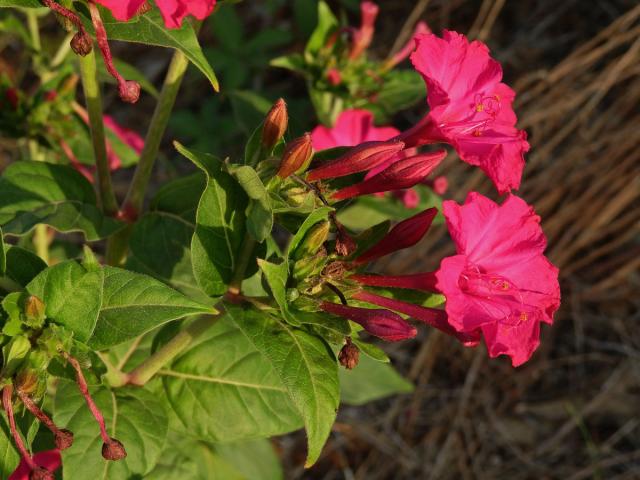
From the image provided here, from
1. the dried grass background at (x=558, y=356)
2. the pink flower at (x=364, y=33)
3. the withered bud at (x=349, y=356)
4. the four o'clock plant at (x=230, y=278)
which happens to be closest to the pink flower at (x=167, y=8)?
the four o'clock plant at (x=230, y=278)

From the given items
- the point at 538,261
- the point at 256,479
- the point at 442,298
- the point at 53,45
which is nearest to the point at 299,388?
the point at 442,298

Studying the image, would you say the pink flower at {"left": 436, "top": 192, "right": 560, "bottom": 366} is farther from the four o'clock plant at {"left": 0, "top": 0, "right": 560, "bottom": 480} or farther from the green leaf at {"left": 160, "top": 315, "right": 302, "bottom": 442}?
the green leaf at {"left": 160, "top": 315, "right": 302, "bottom": 442}

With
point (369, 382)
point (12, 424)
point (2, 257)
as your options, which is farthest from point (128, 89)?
point (369, 382)

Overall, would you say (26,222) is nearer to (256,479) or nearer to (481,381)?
(256,479)

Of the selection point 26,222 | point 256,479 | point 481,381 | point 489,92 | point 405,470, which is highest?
point 489,92

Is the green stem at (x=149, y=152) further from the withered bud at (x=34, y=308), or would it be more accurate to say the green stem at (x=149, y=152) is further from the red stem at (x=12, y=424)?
the red stem at (x=12, y=424)

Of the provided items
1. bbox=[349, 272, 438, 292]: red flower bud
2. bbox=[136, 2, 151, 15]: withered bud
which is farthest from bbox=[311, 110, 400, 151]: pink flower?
bbox=[136, 2, 151, 15]: withered bud

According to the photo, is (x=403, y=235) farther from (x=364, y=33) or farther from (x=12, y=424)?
(x=364, y=33)
